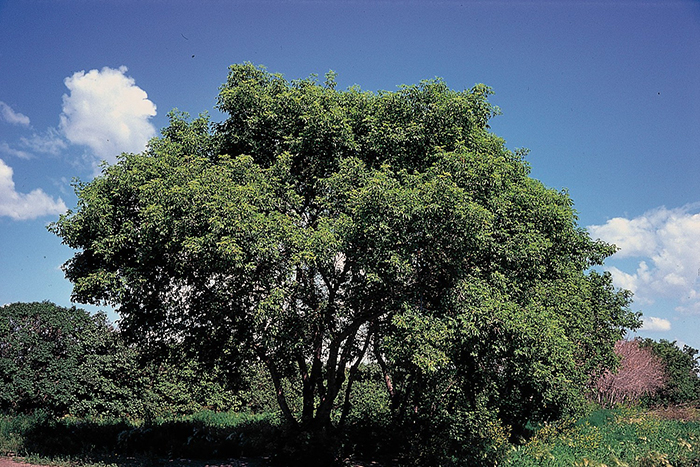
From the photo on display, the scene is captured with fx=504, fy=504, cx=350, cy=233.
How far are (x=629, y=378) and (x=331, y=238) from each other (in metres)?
39.0

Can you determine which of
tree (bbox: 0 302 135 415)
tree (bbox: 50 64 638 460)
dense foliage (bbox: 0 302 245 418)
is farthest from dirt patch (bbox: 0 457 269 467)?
tree (bbox: 0 302 135 415)

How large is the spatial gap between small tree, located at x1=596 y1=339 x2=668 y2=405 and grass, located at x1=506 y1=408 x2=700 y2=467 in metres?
17.8

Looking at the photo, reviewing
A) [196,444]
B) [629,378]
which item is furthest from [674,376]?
[196,444]

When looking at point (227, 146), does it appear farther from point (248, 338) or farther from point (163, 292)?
point (248, 338)

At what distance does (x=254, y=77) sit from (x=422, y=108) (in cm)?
476

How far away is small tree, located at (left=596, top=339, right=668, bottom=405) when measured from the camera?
3850 cm

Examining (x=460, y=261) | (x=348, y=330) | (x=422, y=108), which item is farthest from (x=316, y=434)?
(x=422, y=108)

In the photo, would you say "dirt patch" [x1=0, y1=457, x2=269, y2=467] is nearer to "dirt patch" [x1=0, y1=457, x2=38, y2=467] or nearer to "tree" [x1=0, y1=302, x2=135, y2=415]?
"dirt patch" [x1=0, y1=457, x2=38, y2=467]

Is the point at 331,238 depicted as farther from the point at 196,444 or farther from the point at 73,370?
the point at 73,370

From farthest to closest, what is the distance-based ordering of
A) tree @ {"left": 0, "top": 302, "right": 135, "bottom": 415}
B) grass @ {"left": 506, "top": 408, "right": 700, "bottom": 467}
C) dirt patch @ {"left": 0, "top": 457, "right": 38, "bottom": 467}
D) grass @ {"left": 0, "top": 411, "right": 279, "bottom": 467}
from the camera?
tree @ {"left": 0, "top": 302, "right": 135, "bottom": 415} < grass @ {"left": 0, "top": 411, "right": 279, "bottom": 467} < grass @ {"left": 506, "top": 408, "right": 700, "bottom": 467} < dirt patch @ {"left": 0, "top": 457, "right": 38, "bottom": 467}

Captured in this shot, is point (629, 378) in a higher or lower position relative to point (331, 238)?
lower

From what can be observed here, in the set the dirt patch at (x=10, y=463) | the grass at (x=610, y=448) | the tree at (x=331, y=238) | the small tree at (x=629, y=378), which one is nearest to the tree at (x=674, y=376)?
the small tree at (x=629, y=378)

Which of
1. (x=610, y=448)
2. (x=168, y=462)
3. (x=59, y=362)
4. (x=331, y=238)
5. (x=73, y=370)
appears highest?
(x=331, y=238)

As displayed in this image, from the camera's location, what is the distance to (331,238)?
33.2ft
